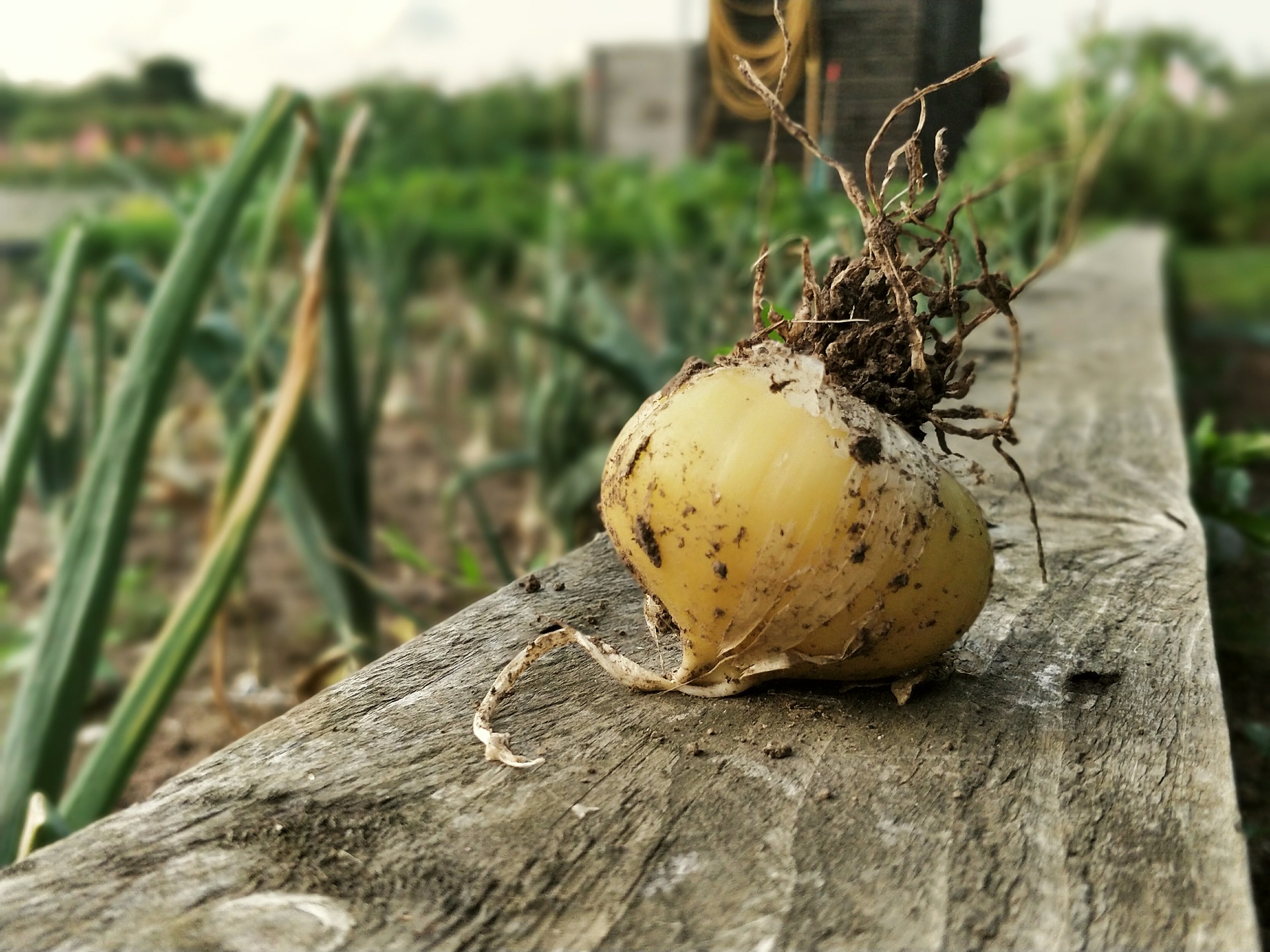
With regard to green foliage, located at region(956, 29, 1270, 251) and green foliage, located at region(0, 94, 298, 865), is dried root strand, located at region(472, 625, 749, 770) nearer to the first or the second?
green foliage, located at region(0, 94, 298, 865)

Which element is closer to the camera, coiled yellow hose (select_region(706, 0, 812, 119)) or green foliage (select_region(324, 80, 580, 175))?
coiled yellow hose (select_region(706, 0, 812, 119))

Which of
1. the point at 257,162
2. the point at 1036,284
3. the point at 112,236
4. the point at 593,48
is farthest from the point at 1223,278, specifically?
the point at 257,162

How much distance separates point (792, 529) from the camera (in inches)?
28.6

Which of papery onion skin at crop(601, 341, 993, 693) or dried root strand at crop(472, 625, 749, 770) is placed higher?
papery onion skin at crop(601, 341, 993, 693)

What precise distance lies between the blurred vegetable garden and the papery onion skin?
26cm

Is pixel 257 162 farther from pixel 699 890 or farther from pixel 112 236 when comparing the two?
pixel 112 236

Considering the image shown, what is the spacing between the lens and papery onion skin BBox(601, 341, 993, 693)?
73 cm

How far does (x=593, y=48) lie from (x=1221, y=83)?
11213mm

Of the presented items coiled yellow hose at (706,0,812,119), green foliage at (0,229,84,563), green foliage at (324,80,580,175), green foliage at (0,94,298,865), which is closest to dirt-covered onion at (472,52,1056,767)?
→ coiled yellow hose at (706,0,812,119)

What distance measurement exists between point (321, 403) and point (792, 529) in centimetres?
214

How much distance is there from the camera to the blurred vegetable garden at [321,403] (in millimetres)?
1248

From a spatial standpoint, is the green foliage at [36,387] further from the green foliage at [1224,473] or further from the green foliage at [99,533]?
the green foliage at [1224,473]

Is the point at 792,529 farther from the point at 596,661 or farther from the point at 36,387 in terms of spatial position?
the point at 36,387

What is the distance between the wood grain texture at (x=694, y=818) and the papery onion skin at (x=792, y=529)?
0.17 feet
